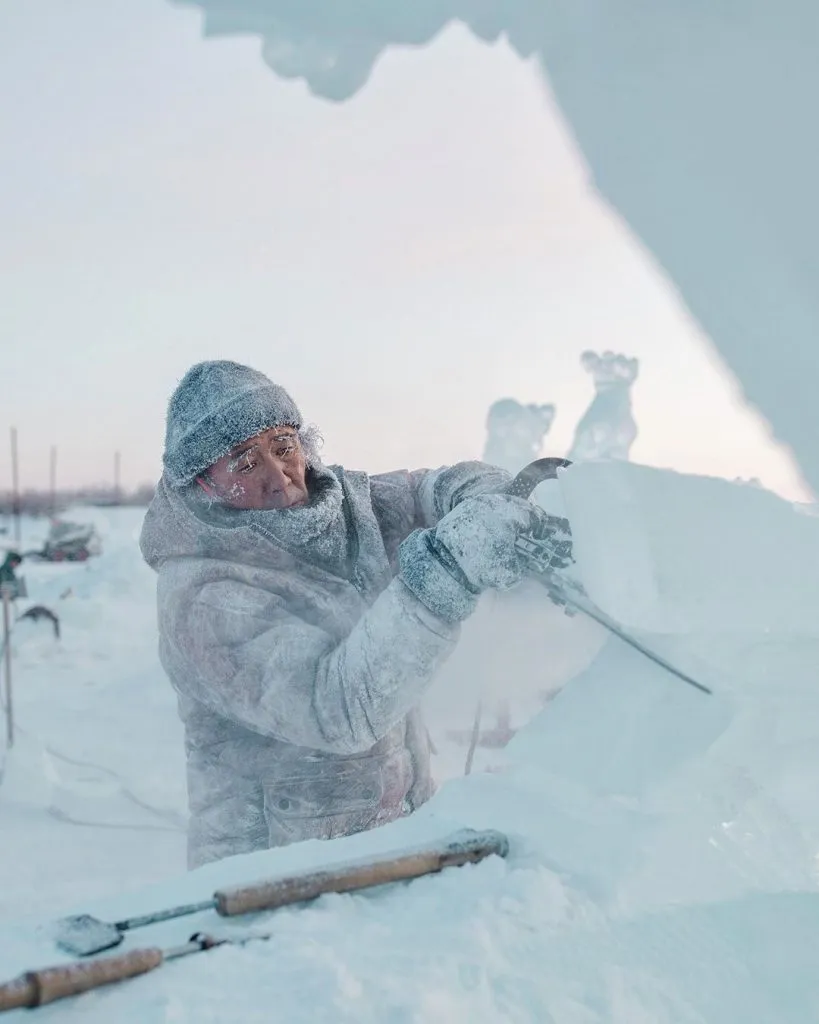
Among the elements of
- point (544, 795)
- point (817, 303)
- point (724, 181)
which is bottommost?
point (544, 795)

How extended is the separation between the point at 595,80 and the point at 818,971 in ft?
3.53

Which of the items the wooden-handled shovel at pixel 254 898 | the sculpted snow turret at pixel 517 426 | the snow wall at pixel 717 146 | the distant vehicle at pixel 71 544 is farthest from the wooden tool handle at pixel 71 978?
the distant vehicle at pixel 71 544

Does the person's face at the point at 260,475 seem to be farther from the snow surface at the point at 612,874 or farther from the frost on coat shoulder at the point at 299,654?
the snow surface at the point at 612,874

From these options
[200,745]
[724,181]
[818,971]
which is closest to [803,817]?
[818,971]

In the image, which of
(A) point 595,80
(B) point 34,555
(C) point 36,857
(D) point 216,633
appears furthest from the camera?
(B) point 34,555

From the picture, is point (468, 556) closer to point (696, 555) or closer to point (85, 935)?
point (696, 555)

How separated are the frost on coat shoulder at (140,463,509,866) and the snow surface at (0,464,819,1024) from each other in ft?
1.37

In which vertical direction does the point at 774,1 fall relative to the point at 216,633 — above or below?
above

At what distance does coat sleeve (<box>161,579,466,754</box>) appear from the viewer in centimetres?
196

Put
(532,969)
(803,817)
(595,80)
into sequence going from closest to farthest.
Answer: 1. (532,969)
2. (595,80)
3. (803,817)

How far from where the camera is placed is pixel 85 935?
1.06 m

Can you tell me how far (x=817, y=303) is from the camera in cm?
109

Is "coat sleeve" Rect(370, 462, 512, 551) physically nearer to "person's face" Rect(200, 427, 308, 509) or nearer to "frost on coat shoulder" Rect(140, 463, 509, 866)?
"frost on coat shoulder" Rect(140, 463, 509, 866)

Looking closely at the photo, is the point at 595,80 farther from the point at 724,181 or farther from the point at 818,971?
the point at 818,971
